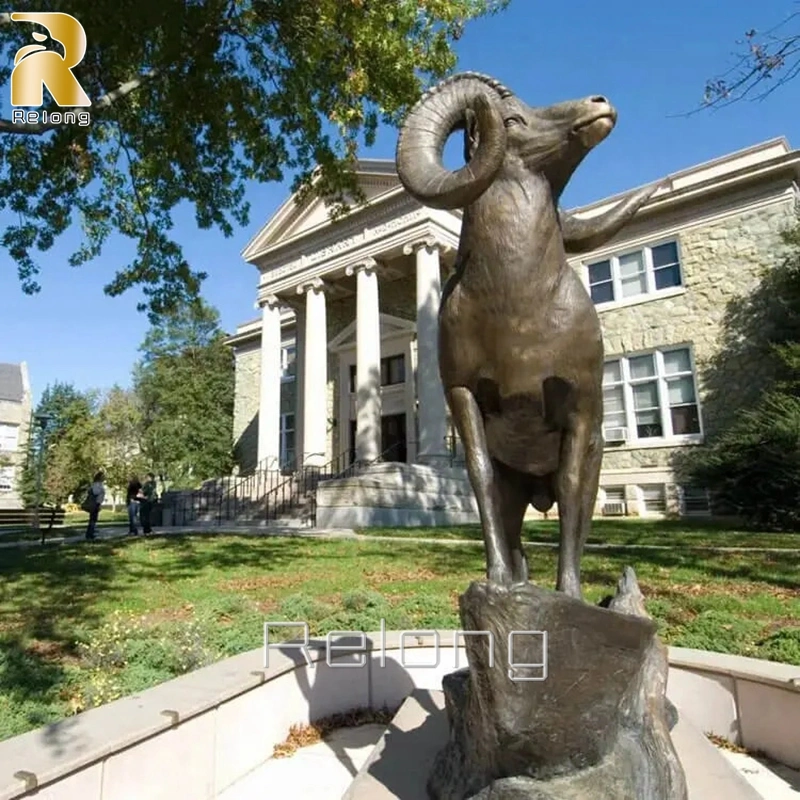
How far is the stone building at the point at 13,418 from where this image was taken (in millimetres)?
51500

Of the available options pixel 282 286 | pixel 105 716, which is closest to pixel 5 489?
pixel 282 286

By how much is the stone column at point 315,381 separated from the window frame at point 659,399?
973 cm

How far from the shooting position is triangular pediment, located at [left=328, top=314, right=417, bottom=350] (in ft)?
79.4

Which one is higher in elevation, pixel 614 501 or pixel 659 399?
pixel 659 399

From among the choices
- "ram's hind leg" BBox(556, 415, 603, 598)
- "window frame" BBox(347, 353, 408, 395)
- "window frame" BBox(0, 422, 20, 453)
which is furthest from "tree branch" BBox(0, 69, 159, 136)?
"window frame" BBox(0, 422, 20, 453)

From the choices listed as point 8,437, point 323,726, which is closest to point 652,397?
point 323,726

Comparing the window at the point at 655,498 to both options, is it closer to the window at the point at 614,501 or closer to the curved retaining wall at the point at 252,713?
the window at the point at 614,501

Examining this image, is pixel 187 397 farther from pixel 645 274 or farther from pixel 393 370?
pixel 645 274

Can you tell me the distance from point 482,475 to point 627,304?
65.8 ft

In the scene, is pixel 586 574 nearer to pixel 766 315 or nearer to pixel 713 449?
pixel 713 449

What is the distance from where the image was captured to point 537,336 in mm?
2658

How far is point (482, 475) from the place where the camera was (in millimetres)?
2773

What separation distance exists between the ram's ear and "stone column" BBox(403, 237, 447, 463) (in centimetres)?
1555

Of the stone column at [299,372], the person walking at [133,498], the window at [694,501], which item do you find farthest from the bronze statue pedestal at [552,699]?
the stone column at [299,372]
